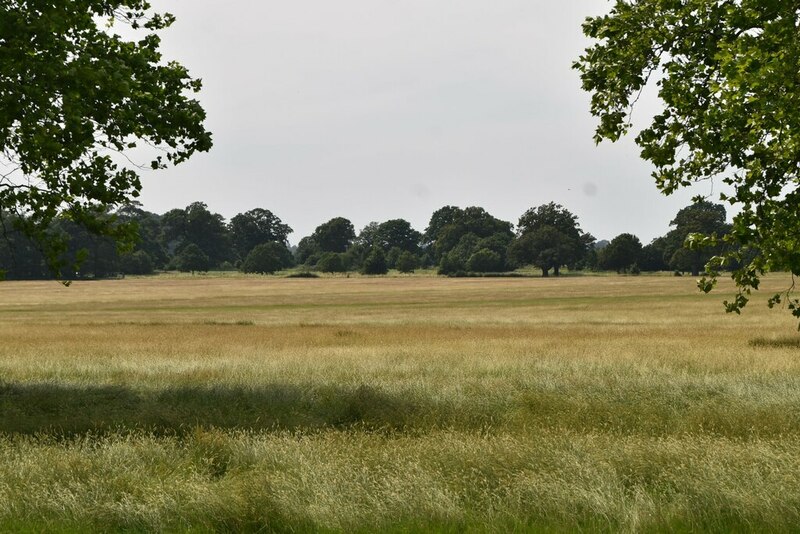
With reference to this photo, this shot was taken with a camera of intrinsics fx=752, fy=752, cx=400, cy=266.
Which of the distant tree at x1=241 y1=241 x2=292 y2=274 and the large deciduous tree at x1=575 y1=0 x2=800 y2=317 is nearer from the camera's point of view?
the large deciduous tree at x1=575 y1=0 x2=800 y2=317

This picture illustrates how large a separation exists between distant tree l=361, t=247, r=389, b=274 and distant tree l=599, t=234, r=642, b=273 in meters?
49.3

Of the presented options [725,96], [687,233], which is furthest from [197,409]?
[687,233]

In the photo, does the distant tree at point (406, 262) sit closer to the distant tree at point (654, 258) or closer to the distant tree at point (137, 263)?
the distant tree at point (654, 258)

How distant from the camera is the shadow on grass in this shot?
12867 mm

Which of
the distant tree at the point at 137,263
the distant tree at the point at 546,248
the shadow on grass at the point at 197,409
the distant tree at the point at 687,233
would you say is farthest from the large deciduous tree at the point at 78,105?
the distant tree at the point at 137,263

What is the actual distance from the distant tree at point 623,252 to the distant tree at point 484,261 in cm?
2423

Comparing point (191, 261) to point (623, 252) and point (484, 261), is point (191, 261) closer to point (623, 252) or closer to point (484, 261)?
point (484, 261)

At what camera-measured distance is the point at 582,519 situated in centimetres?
801

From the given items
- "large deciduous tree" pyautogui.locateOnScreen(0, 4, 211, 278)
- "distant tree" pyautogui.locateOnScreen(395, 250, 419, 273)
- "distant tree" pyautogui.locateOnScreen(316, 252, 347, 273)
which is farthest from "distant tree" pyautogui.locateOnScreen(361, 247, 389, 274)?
"large deciduous tree" pyautogui.locateOnScreen(0, 4, 211, 278)

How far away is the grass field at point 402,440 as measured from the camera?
8.20 m

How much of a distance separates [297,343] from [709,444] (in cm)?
2225

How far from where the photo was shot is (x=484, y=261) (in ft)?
557

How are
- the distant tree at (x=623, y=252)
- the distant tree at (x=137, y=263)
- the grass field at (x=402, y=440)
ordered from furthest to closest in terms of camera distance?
the distant tree at (x=137, y=263)
the distant tree at (x=623, y=252)
the grass field at (x=402, y=440)

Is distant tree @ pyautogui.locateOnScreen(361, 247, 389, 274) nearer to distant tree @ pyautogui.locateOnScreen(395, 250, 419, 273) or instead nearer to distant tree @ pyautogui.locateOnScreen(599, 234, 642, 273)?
distant tree @ pyautogui.locateOnScreen(395, 250, 419, 273)
